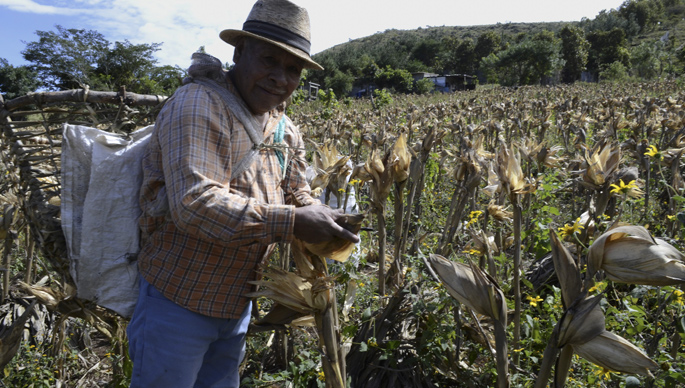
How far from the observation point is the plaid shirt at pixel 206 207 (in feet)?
4.89

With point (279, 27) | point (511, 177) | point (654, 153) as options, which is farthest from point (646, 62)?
point (279, 27)

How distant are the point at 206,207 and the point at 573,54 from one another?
6052cm

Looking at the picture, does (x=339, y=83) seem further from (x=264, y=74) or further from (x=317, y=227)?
(x=317, y=227)

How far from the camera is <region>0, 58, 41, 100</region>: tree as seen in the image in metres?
42.8

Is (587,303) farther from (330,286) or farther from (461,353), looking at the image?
(461,353)

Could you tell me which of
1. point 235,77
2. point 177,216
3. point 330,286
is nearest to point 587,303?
point 330,286

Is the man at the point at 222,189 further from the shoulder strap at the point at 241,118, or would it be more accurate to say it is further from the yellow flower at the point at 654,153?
the yellow flower at the point at 654,153

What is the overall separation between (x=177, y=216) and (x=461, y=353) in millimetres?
1847

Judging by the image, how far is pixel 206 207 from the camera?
1.46 metres

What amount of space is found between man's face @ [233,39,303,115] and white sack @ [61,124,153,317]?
0.52 meters

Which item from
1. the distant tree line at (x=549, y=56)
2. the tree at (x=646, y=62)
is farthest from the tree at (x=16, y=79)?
the tree at (x=646, y=62)

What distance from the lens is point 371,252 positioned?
14.5 ft

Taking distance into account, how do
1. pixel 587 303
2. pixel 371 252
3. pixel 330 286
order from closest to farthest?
pixel 587 303
pixel 330 286
pixel 371 252

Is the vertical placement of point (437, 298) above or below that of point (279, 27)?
below
